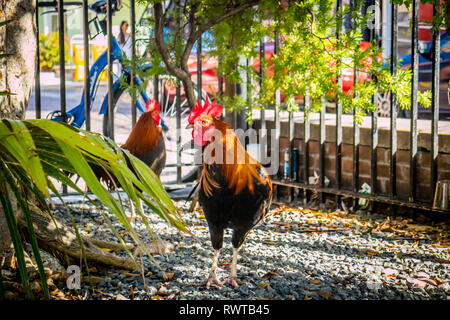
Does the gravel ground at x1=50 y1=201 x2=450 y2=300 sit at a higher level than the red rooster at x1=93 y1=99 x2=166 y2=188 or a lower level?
lower

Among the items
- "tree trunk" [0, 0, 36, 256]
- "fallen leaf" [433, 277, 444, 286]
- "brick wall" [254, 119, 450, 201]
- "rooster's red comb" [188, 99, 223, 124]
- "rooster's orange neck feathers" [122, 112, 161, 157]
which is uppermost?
"tree trunk" [0, 0, 36, 256]

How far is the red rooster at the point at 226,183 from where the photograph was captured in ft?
9.11

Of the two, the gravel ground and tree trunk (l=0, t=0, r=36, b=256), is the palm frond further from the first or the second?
tree trunk (l=0, t=0, r=36, b=256)

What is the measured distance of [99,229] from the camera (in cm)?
409

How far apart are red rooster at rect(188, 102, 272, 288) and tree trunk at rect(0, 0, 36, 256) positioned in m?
0.96

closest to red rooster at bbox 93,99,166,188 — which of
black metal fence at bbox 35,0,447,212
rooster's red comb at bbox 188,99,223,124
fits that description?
black metal fence at bbox 35,0,447,212

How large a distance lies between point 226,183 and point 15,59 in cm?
132

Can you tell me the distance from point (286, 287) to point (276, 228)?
134 centimetres

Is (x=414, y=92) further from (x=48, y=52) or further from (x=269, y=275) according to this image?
(x=48, y=52)

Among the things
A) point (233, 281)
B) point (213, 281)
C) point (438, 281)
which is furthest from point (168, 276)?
point (438, 281)

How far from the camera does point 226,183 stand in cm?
278

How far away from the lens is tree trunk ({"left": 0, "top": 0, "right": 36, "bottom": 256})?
9.03 feet

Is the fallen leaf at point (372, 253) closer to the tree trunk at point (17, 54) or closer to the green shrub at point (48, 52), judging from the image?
the tree trunk at point (17, 54)
